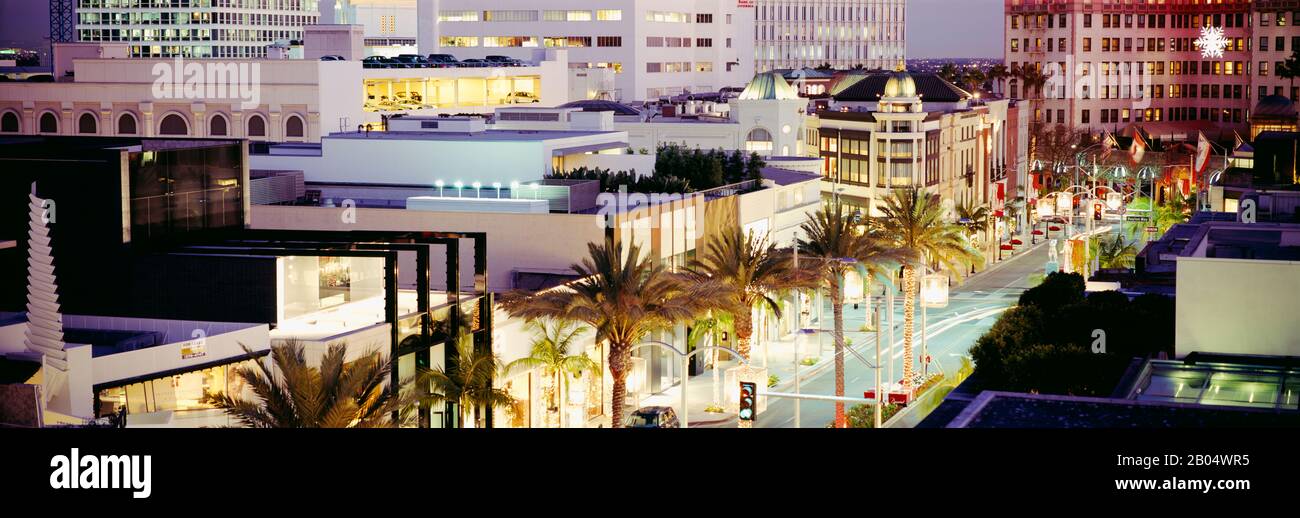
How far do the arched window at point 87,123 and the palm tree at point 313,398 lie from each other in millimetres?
85627

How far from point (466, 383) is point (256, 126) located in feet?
244

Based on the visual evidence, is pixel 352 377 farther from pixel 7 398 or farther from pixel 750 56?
pixel 750 56

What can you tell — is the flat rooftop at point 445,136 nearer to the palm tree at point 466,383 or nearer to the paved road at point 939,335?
the paved road at point 939,335

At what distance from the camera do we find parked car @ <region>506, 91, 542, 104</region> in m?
140

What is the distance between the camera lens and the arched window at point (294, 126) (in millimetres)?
109938

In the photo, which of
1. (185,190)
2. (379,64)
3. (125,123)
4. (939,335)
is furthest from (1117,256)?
(125,123)

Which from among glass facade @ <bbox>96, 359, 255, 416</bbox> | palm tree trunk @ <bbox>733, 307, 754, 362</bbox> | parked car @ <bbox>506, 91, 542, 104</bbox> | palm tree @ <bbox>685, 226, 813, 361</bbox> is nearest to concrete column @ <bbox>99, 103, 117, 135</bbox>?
parked car @ <bbox>506, 91, 542, 104</bbox>

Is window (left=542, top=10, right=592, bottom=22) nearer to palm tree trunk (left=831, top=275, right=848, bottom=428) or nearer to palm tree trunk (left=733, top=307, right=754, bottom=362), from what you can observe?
palm tree trunk (left=831, top=275, right=848, bottom=428)

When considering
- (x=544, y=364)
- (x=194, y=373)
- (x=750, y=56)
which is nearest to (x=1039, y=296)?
(x=544, y=364)

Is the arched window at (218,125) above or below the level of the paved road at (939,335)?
above

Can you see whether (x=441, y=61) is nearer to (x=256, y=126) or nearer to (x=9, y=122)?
(x=256, y=126)

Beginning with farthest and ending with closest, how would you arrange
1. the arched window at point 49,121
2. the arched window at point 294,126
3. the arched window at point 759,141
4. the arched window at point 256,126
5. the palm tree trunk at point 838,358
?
the arched window at point 49,121 → the arched window at point 256,126 → the arched window at point 294,126 → the arched window at point 759,141 → the palm tree trunk at point 838,358

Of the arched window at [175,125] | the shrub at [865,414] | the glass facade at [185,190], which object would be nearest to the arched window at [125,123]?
the arched window at [175,125]

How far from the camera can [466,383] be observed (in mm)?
41156
